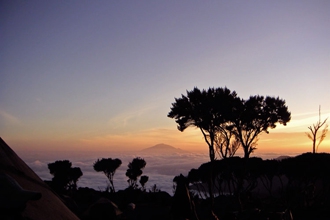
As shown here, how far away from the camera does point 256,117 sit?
24.9 metres

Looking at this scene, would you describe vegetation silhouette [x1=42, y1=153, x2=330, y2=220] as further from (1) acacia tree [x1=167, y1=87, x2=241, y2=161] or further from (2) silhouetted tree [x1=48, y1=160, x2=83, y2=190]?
(1) acacia tree [x1=167, y1=87, x2=241, y2=161]

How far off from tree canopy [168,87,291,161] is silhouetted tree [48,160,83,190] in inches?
1298

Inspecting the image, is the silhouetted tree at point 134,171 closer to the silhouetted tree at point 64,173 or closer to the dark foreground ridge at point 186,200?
the dark foreground ridge at point 186,200

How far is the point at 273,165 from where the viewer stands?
37.1 metres

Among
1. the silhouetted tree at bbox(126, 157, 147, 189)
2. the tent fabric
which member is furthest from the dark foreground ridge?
the silhouetted tree at bbox(126, 157, 147, 189)

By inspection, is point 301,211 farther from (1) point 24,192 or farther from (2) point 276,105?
(1) point 24,192

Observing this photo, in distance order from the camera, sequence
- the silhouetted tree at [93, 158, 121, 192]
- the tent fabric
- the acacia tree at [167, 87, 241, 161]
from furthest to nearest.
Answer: the silhouetted tree at [93, 158, 121, 192] < the acacia tree at [167, 87, 241, 161] < the tent fabric

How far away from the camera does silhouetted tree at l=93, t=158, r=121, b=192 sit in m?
54.0

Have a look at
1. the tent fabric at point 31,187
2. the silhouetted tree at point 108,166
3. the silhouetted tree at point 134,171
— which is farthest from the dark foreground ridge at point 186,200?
the silhouetted tree at point 108,166

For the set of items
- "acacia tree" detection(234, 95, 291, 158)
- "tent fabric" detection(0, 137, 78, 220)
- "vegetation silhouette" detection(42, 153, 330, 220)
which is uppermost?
"acacia tree" detection(234, 95, 291, 158)

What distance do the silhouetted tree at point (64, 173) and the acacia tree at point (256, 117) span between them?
35.3 meters

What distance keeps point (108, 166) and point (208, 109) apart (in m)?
35.9

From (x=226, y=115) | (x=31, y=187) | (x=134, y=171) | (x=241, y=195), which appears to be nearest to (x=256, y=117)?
(x=226, y=115)

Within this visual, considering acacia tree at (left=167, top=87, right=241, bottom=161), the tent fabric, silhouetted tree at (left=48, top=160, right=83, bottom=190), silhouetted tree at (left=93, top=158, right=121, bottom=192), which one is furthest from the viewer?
silhouetted tree at (left=93, top=158, right=121, bottom=192)
